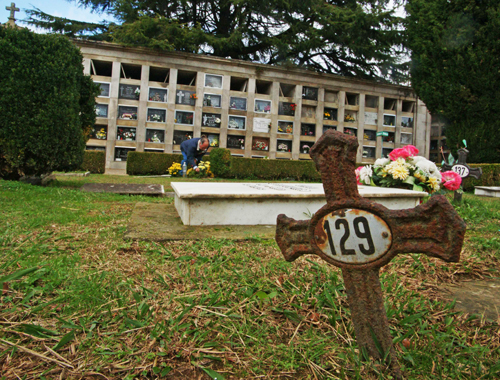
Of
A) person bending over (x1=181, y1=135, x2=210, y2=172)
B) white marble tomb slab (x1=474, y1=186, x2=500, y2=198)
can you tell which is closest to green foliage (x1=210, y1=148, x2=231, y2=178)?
person bending over (x1=181, y1=135, x2=210, y2=172)

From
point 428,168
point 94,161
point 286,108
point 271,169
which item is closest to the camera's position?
point 428,168

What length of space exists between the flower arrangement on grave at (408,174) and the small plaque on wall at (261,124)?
14.5 meters

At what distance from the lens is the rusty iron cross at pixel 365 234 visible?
1016mm

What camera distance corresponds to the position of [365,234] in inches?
41.7

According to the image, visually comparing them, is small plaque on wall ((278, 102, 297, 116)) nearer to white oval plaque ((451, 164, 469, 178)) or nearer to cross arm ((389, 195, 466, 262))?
white oval plaque ((451, 164, 469, 178))

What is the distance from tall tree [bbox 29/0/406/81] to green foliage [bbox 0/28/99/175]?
12112 mm

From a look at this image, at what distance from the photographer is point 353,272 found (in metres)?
1.09

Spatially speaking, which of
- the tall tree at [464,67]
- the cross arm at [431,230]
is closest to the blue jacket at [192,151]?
the tall tree at [464,67]

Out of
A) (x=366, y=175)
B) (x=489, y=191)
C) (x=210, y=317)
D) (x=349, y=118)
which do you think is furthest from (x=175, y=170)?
(x=349, y=118)

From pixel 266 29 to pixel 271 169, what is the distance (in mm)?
11136

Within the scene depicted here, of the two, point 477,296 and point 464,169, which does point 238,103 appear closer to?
point 464,169

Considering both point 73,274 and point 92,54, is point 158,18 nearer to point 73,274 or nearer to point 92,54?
point 92,54

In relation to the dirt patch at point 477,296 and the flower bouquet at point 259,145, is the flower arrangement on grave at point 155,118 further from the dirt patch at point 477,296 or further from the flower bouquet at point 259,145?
the dirt patch at point 477,296

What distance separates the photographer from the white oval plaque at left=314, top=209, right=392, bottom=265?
3.44 feet
